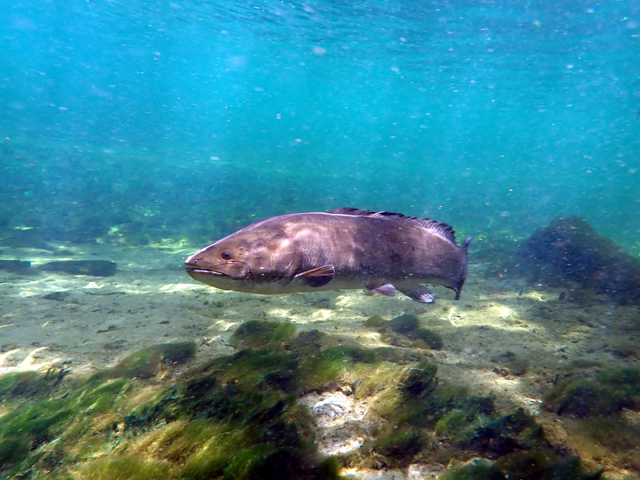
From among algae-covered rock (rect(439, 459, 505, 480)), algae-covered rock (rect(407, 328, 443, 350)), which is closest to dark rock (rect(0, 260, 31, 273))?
algae-covered rock (rect(407, 328, 443, 350))

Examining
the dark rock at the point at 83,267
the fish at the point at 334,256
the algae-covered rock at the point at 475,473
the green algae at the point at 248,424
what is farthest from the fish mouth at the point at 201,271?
the dark rock at the point at 83,267

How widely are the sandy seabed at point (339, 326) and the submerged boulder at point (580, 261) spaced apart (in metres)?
0.78

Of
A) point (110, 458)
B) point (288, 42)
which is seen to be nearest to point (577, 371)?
point (110, 458)

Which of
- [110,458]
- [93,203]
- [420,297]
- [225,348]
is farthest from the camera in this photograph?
[93,203]

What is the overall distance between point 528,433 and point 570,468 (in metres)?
0.36

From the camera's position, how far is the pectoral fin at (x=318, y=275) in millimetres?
2875

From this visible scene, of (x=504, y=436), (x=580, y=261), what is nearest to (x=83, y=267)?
(x=504, y=436)

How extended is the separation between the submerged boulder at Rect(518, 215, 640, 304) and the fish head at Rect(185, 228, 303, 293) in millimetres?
7681

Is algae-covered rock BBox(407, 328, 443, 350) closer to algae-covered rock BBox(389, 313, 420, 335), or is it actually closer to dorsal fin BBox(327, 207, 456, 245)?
algae-covered rock BBox(389, 313, 420, 335)

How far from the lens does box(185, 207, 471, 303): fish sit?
2802 millimetres

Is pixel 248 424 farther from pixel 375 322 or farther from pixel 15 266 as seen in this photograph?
pixel 15 266

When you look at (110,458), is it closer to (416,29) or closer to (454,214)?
(454,214)

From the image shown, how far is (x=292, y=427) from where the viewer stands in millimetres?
2727

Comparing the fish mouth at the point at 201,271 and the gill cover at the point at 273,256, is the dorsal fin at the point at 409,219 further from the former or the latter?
the fish mouth at the point at 201,271
